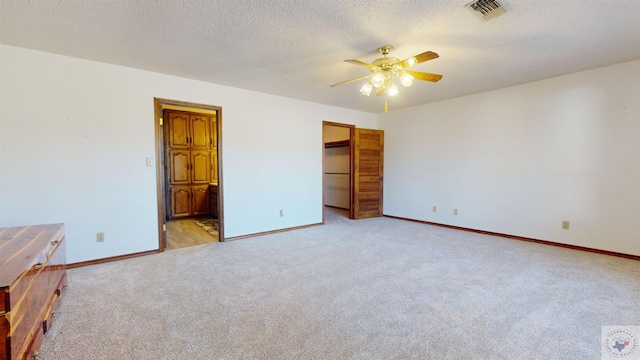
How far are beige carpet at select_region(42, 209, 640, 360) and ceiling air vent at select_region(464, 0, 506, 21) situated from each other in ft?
7.63

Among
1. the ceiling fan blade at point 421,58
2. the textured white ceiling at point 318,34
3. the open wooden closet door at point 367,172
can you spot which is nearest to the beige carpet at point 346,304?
the ceiling fan blade at point 421,58

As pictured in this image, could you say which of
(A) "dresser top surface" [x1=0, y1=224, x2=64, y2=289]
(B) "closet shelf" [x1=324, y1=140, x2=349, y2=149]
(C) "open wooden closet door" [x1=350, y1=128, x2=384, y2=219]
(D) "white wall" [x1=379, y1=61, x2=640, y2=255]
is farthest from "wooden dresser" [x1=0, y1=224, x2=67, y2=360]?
(B) "closet shelf" [x1=324, y1=140, x2=349, y2=149]

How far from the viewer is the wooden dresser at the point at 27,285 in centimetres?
Result: 122

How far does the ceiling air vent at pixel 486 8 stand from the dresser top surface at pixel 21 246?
10.5 feet

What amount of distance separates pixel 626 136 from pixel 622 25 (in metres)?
1.68

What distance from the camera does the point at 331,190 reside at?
7.68m

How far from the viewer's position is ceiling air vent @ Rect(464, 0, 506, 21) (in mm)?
2012

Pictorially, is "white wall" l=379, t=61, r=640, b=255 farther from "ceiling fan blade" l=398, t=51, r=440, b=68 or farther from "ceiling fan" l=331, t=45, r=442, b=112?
"ceiling fan blade" l=398, t=51, r=440, b=68

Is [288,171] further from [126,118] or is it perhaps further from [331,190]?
[331,190]

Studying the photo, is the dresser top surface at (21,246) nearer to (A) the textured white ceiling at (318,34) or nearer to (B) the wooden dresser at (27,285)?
(B) the wooden dresser at (27,285)

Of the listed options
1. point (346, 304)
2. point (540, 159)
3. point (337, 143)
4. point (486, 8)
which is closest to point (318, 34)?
point (486, 8)

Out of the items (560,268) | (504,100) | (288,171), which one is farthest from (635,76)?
(288,171)

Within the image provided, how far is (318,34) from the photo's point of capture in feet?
8.14

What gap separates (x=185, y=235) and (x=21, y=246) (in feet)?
9.18
